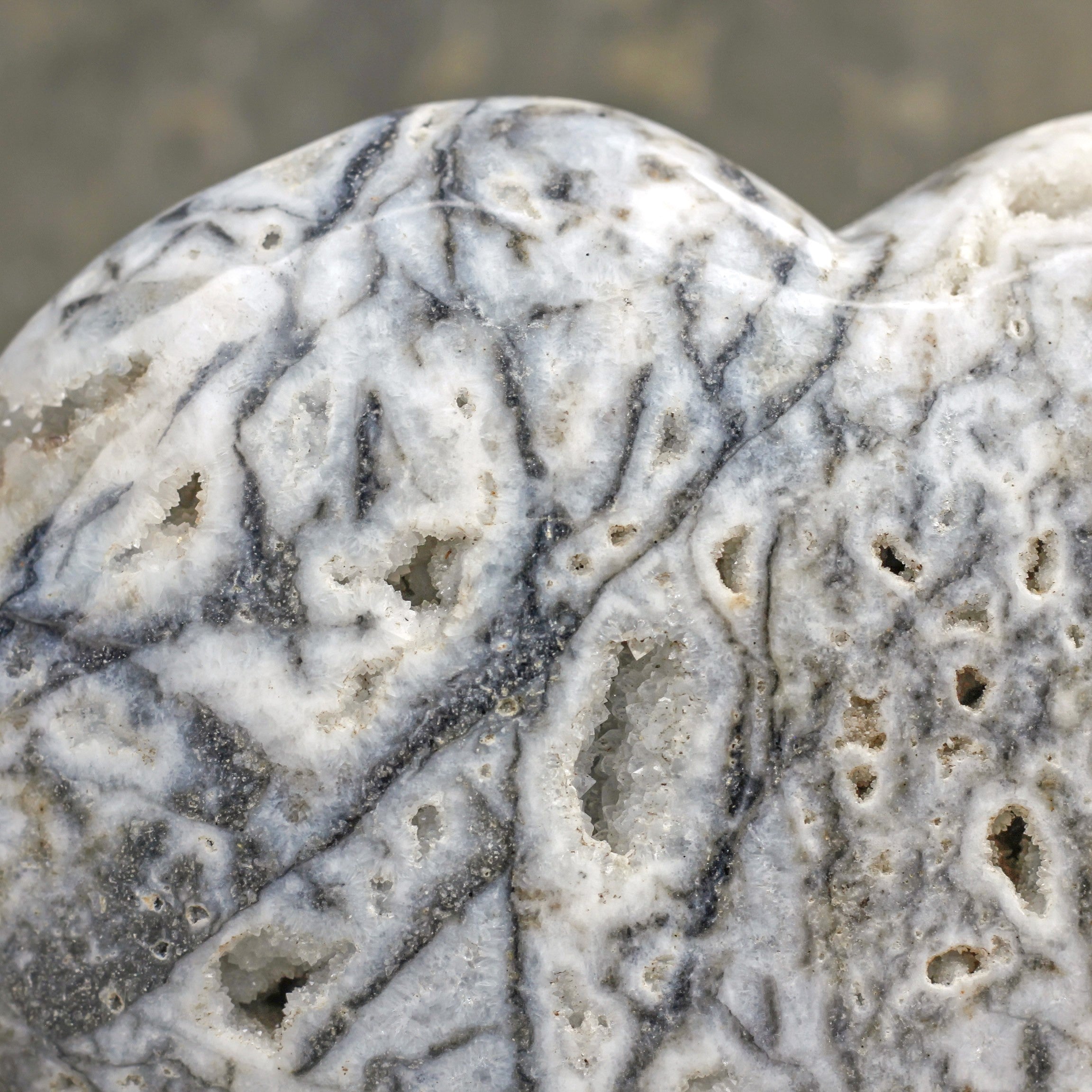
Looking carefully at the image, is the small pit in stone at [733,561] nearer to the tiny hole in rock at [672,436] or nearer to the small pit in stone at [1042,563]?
the tiny hole in rock at [672,436]

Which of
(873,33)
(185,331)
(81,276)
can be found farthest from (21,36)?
(873,33)

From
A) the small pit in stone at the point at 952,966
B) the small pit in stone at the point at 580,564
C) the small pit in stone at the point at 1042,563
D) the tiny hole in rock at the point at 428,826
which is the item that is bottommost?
the small pit in stone at the point at 952,966

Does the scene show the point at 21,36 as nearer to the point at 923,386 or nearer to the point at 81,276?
the point at 81,276

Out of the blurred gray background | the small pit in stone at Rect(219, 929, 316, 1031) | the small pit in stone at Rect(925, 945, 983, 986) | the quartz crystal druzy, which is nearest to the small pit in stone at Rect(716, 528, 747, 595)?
the quartz crystal druzy

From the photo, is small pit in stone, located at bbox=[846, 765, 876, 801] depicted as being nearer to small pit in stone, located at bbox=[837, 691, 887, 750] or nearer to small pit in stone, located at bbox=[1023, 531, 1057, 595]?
small pit in stone, located at bbox=[837, 691, 887, 750]

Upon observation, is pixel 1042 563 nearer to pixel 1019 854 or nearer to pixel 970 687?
pixel 970 687

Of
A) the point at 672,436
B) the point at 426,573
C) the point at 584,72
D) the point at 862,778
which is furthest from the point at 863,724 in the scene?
the point at 584,72

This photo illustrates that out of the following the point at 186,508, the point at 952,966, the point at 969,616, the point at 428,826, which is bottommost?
the point at 952,966

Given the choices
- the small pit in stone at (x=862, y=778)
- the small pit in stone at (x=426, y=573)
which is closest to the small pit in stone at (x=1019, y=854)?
the small pit in stone at (x=862, y=778)
